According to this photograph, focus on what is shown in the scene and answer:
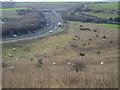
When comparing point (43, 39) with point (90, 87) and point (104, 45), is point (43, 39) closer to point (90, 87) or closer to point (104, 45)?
point (104, 45)

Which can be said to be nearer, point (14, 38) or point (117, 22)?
point (14, 38)

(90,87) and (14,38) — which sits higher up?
(90,87)

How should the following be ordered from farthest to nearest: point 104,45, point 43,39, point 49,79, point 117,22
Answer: point 117,22 < point 43,39 < point 104,45 < point 49,79

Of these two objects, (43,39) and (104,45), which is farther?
(43,39)

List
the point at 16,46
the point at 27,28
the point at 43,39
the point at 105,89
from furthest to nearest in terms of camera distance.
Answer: the point at 27,28 < the point at 43,39 < the point at 16,46 < the point at 105,89

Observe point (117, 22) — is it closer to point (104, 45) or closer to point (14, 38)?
point (104, 45)

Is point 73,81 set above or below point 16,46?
above

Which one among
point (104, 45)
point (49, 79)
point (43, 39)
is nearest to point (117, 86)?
point (49, 79)

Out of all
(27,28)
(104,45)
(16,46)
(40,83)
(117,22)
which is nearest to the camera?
(40,83)

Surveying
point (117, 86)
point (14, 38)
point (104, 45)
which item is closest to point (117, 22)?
point (104, 45)
